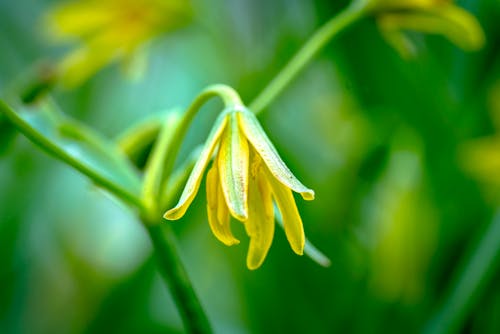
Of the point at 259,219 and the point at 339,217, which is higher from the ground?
the point at 259,219

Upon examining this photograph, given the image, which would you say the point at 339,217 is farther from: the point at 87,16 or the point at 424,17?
the point at 87,16

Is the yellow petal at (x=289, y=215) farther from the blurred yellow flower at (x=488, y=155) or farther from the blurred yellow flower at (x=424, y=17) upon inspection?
the blurred yellow flower at (x=488, y=155)

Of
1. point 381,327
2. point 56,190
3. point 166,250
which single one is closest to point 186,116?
point 166,250

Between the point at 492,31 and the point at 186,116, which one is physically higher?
the point at 186,116

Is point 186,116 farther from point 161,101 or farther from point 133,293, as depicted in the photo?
point 161,101

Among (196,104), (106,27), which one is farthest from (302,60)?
(106,27)

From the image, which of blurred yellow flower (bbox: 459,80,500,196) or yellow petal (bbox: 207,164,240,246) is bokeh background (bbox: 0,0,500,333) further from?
yellow petal (bbox: 207,164,240,246)
